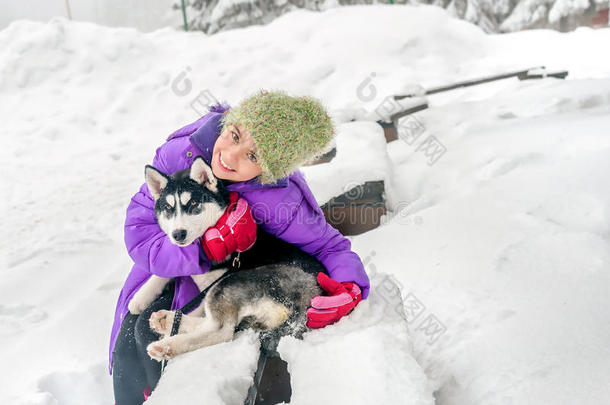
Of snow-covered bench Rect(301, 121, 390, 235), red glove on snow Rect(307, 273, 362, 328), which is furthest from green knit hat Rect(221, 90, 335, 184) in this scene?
snow-covered bench Rect(301, 121, 390, 235)

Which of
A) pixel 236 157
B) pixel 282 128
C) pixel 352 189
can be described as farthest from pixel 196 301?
pixel 352 189

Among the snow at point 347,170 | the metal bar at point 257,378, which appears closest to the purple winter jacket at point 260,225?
the metal bar at point 257,378

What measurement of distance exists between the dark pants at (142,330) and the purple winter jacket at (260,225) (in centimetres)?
6

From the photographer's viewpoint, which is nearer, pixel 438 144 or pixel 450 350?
pixel 450 350

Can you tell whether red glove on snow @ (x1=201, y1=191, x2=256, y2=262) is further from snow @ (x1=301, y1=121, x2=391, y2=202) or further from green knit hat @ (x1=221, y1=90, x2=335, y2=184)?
snow @ (x1=301, y1=121, x2=391, y2=202)

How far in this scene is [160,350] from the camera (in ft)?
5.19

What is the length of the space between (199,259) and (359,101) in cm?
680

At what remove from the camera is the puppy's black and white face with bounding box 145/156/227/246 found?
1.80 metres

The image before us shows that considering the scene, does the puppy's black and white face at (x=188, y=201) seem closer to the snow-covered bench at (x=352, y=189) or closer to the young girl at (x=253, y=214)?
the young girl at (x=253, y=214)

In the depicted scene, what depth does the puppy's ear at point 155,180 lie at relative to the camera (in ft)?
6.14

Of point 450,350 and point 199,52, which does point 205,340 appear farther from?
point 199,52

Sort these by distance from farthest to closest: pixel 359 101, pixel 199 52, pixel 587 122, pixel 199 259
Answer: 1. pixel 199 52
2. pixel 359 101
3. pixel 587 122
4. pixel 199 259

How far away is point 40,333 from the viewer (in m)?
2.99

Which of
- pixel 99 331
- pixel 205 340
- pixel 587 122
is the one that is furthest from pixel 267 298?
pixel 587 122
